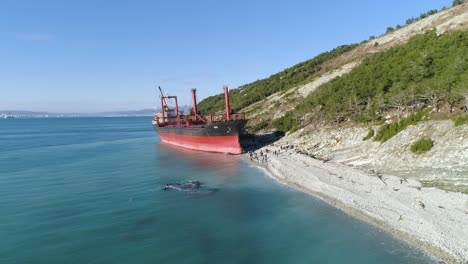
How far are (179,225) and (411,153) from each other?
18.6m

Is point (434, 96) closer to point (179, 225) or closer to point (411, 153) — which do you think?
point (411, 153)

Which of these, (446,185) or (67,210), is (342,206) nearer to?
(446,185)

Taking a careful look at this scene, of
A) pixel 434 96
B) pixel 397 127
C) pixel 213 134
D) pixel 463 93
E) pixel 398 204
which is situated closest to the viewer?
pixel 398 204

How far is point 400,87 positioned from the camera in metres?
35.8

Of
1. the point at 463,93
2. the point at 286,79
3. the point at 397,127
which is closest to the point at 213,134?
the point at 397,127

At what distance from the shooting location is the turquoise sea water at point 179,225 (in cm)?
1464

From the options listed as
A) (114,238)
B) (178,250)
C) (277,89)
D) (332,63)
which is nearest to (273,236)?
(178,250)

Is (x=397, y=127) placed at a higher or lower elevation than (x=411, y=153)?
higher

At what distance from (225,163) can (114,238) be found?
20798mm

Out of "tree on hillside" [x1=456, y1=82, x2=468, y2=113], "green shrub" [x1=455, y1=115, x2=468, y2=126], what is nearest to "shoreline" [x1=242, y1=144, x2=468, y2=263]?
"green shrub" [x1=455, y1=115, x2=468, y2=126]

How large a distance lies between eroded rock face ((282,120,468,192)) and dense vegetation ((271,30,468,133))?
3488 millimetres

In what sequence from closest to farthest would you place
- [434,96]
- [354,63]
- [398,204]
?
[398,204] < [434,96] < [354,63]

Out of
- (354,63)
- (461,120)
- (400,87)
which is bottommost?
(461,120)

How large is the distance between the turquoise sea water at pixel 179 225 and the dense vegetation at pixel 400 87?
1634 centimetres
